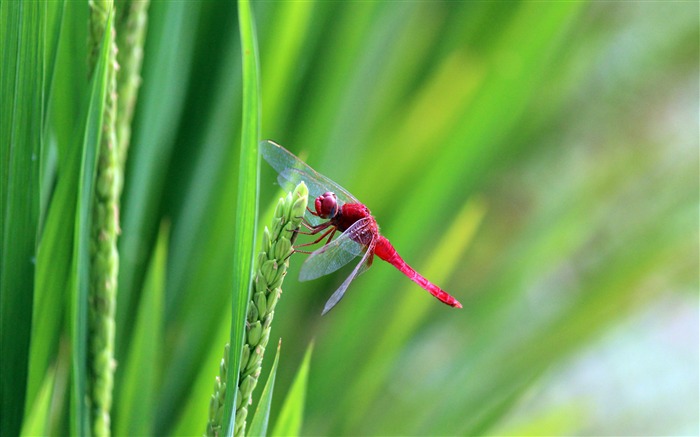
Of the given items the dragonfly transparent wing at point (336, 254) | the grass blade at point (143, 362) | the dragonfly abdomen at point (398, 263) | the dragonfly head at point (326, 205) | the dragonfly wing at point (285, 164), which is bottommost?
the grass blade at point (143, 362)

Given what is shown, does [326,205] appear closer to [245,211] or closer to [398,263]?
[398,263]

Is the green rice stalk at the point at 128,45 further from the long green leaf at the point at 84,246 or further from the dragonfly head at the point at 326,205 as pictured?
the dragonfly head at the point at 326,205

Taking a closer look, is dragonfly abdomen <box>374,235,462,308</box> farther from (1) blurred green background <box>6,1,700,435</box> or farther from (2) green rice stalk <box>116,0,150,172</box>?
(2) green rice stalk <box>116,0,150,172</box>

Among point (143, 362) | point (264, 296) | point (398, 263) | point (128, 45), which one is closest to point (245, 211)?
point (264, 296)

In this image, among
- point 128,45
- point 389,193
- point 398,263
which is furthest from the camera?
point 389,193

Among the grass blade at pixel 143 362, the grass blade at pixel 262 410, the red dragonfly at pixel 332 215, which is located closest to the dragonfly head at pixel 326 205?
the red dragonfly at pixel 332 215

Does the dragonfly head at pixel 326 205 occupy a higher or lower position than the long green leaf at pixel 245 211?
lower

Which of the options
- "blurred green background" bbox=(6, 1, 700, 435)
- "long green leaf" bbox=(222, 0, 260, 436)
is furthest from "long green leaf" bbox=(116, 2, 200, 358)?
"long green leaf" bbox=(222, 0, 260, 436)
